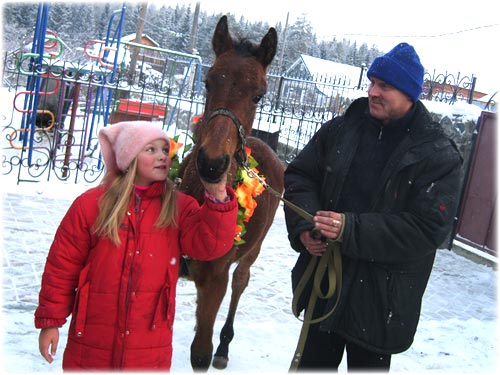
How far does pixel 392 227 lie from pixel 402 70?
2.43ft

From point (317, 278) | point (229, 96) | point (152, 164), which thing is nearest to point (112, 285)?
point (152, 164)

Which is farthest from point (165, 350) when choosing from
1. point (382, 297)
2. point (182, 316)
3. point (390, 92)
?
point (182, 316)

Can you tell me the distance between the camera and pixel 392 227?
2.20m

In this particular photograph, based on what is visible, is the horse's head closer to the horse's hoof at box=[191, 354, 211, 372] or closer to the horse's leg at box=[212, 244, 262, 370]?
the horse's hoof at box=[191, 354, 211, 372]

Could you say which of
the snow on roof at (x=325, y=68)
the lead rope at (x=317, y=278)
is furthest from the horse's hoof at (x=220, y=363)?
the snow on roof at (x=325, y=68)

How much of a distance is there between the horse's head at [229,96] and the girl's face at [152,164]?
8.5 inches

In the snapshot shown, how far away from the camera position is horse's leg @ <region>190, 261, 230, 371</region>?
304 centimetres

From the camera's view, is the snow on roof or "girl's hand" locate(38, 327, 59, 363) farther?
the snow on roof

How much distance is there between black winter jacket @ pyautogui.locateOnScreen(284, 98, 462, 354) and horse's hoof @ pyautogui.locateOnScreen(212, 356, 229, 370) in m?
1.61

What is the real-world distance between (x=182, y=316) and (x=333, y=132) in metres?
2.73

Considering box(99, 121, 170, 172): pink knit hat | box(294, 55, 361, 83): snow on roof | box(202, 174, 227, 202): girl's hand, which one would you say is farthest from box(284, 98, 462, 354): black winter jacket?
box(294, 55, 361, 83): snow on roof

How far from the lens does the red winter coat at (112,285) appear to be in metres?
2.17

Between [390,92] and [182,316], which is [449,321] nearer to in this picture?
[182,316]

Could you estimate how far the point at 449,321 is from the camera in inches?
214
